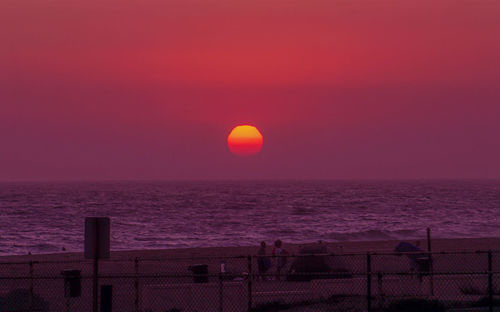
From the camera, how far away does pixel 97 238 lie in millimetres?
14711

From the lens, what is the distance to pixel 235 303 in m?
19.7

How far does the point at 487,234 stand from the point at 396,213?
129 feet

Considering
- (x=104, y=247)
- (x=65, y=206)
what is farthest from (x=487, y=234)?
(x=65, y=206)

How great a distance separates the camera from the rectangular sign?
1465 centimetres

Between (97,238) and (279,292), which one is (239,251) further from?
(97,238)

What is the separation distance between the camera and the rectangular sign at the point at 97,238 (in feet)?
48.1

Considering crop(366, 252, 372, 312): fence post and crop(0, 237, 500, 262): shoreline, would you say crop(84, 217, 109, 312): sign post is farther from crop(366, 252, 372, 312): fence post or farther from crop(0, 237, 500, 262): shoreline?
crop(0, 237, 500, 262): shoreline

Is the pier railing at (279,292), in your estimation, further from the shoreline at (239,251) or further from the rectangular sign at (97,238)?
the shoreline at (239,251)

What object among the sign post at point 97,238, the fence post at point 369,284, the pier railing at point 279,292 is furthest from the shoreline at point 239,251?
the sign post at point 97,238

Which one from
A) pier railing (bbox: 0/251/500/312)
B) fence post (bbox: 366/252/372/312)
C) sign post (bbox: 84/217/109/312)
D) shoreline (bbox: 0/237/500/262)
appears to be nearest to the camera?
sign post (bbox: 84/217/109/312)

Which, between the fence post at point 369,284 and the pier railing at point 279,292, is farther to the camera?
the pier railing at point 279,292

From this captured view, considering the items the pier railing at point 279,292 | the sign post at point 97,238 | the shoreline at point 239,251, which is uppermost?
the sign post at point 97,238

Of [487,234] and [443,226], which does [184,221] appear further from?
[487,234]

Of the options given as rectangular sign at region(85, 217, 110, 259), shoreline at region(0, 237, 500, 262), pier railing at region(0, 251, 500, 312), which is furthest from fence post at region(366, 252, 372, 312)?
shoreline at region(0, 237, 500, 262)
